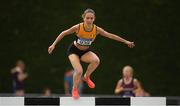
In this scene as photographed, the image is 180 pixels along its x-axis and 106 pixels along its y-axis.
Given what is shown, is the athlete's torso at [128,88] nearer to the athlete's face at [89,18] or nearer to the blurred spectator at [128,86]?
the blurred spectator at [128,86]

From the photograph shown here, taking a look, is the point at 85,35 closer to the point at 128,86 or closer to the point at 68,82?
the point at 128,86

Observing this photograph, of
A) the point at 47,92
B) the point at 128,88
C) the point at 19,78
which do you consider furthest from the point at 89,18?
the point at 19,78

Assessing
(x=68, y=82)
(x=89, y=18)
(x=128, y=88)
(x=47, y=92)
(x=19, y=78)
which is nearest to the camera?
(x=89, y=18)

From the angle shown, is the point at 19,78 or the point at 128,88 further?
the point at 19,78

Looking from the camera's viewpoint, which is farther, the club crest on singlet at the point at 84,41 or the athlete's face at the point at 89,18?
the club crest on singlet at the point at 84,41

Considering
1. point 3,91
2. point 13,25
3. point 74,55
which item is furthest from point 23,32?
point 74,55

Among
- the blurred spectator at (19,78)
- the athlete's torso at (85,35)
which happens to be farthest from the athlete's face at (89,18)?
the blurred spectator at (19,78)

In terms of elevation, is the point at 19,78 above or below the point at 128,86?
above

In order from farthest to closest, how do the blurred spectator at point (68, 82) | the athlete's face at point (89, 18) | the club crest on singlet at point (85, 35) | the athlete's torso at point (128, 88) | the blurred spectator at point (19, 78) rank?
the blurred spectator at point (68, 82) < the blurred spectator at point (19, 78) < the athlete's torso at point (128, 88) < the club crest on singlet at point (85, 35) < the athlete's face at point (89, 18)

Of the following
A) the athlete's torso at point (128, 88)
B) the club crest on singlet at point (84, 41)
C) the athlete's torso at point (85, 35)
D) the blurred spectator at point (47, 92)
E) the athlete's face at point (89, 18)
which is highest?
the athlete's face at point (89, 18)

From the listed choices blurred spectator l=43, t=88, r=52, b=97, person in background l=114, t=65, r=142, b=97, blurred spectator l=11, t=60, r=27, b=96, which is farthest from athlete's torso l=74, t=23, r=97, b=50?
blurred spectator l=11, t=60, r=27, b=96

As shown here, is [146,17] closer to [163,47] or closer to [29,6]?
[163,47]

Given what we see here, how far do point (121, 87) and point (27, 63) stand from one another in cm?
644

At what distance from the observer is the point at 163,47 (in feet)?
59.7
